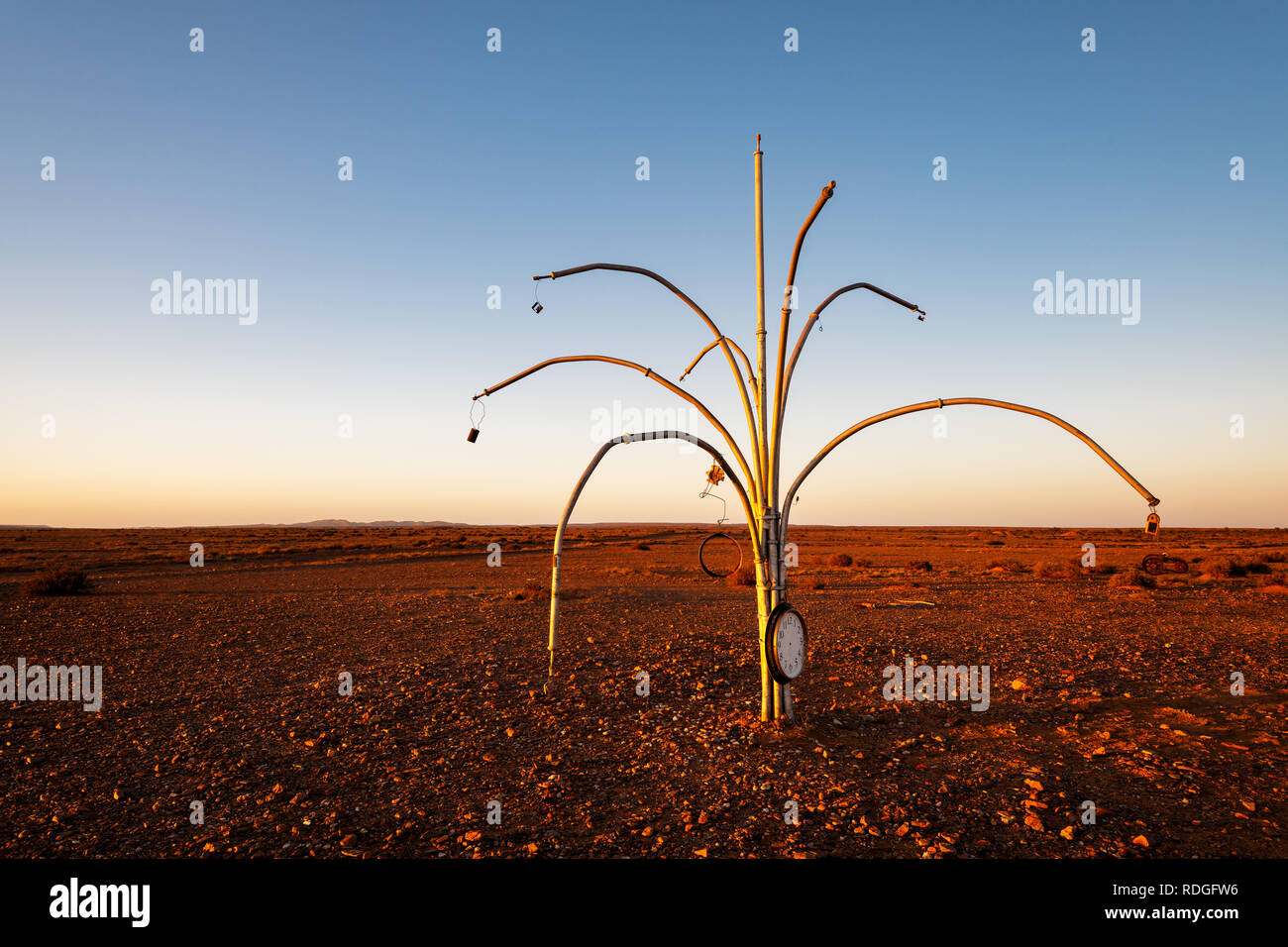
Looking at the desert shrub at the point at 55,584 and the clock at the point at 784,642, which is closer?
the clock at the point at 784,642

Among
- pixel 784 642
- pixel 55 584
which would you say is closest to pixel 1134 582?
pixel 784 642

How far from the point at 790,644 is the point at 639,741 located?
9.51 ft

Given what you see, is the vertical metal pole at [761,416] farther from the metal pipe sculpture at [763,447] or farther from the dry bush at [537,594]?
the dry bush at [537,594]

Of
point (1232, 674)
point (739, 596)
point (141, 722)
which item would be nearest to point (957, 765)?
point (1232, 674)

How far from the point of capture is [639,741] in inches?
383

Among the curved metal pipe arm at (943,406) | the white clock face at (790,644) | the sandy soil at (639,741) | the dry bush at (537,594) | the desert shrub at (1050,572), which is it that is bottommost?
the desert shrub at (1050,572)

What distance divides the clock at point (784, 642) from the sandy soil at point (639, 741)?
1.24 metres

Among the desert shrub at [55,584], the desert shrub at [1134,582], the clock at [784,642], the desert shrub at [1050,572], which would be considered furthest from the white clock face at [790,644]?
the desert shrub at [55,584]

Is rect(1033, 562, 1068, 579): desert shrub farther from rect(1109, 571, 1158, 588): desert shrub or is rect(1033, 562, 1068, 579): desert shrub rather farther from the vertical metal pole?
the vertical metal pole

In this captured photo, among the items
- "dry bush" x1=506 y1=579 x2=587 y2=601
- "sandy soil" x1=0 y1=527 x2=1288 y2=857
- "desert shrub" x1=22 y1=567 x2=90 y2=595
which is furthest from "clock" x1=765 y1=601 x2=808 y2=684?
"desert shrub" x1=22 y1=567 x2=90 y2=595

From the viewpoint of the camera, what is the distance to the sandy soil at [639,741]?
681 centimetres

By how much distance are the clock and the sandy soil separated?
4.06 feet
